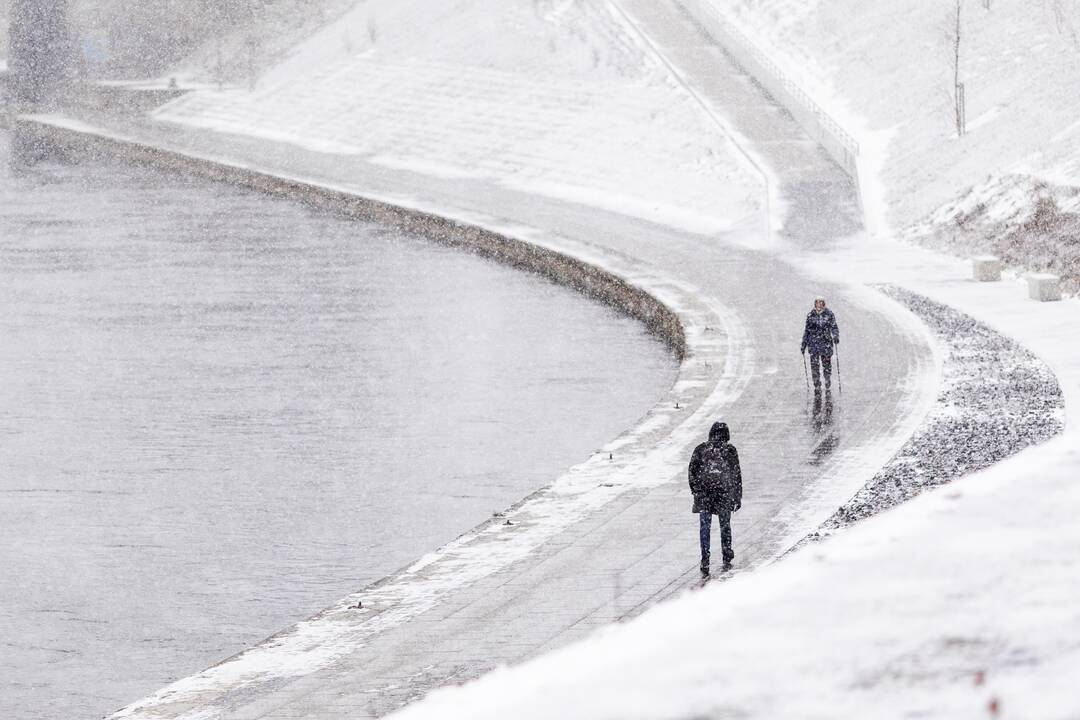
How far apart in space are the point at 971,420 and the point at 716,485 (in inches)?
258

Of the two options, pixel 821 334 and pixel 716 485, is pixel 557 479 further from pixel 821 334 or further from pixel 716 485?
pixel 821 334

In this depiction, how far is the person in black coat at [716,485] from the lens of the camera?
1452 cm

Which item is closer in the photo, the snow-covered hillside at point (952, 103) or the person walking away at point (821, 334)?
the person walking away at point (821, 334)

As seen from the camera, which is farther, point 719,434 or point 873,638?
point 719,434

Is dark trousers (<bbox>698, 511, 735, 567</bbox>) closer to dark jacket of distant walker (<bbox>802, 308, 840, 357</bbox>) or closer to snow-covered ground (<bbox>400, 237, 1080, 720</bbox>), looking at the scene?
dark jacket of distant walker (<bbox>802, 308, 840, 357</bbox>)

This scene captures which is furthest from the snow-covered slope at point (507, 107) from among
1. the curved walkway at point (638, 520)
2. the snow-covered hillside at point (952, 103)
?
the curved walkway at point (638, 520)

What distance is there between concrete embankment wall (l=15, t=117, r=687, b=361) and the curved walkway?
0.53m

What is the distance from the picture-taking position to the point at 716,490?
14.5m

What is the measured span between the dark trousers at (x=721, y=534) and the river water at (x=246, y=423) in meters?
4.51

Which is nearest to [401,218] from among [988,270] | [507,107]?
[507,107]

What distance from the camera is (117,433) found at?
25547 millimetres

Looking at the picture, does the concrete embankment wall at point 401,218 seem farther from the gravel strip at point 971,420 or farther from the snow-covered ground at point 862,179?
the gravel strip at point 971,420

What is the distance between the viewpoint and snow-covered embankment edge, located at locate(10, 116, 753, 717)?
1327cm

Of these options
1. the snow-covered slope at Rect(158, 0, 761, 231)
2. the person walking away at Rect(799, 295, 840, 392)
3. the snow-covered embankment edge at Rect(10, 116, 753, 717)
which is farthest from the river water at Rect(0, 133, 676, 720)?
the snow-covered slope at Rect(158, 0, 761, 231)
